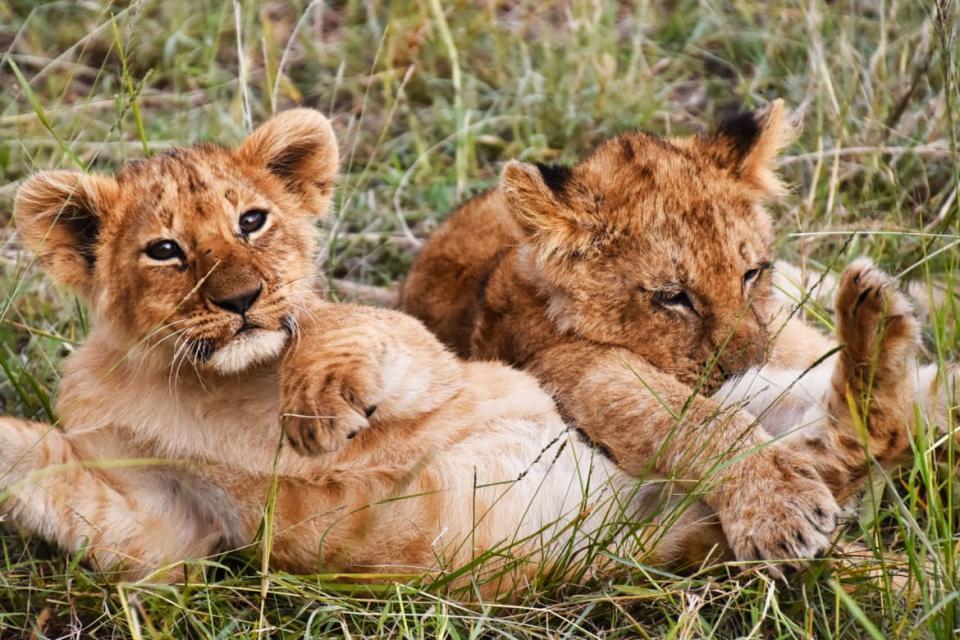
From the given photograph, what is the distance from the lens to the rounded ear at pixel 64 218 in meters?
3.51

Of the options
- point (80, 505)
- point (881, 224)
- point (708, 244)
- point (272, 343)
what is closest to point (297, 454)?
point (272, 343)

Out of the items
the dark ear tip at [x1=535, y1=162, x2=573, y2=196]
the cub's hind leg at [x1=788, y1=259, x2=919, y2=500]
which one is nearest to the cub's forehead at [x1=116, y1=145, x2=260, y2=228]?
the dark ear tip at [x1=535, y1=162, x2=573, y2=196]

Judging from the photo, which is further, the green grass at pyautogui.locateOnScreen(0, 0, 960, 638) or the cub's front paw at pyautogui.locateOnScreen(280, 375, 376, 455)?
the green grass at pyautogui.locateOnScreen(0, 0, 960, 638)

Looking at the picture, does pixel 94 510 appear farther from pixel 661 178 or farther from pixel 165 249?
pixel 661 178

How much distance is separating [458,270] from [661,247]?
3.30 ft

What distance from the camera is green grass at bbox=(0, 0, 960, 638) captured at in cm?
321

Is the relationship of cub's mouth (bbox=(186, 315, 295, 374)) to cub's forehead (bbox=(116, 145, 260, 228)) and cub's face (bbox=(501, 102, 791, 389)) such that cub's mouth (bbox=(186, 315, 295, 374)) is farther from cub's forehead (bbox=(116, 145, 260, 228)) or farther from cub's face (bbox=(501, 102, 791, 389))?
cub's face (bbox=(501, 102, 791, 389))

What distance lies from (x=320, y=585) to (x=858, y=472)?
149cm

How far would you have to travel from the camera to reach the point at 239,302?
3.21m

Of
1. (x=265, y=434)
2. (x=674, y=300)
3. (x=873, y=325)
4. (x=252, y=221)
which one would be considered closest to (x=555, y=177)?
(x=674, y=300)

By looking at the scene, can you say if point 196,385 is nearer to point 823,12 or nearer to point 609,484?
point 609,484

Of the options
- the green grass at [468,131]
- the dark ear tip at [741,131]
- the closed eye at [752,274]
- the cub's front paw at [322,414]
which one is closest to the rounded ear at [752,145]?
the dark ear tip at [741,131]

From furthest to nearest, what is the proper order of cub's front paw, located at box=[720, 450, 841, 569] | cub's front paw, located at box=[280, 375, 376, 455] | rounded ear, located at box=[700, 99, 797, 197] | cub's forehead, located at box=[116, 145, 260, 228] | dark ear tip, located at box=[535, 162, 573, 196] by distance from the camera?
rounded ear, located at box=[700, 99, 797, 197] → dark ear tip, located at box=[535, 162, 573, 196] → cub's forehead, located at box=[116, 145, 260, 228] → cub's front paw, located at box=[720, 450, 841, 569] → cub's front paw, located at box=[280, 375, 376, 455]

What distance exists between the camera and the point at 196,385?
343 centimetres
